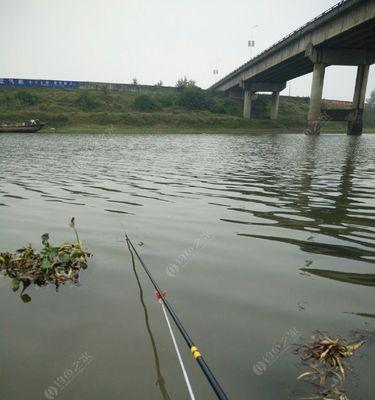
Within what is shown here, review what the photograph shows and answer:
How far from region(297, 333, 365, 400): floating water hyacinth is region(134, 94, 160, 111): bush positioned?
72642 millimetres

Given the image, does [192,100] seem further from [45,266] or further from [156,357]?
[156,357]

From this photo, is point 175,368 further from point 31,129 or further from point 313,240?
point 31,129

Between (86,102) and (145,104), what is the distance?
1184cm

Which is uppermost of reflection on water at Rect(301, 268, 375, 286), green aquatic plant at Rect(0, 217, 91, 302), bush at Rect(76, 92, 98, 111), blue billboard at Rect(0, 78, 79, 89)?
blue billboard at Rect(0, 78, 79, 89)

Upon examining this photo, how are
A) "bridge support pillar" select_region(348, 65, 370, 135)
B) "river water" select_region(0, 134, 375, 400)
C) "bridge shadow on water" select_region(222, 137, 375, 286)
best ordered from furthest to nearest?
"bridge support pillar" select_region(348, 65, 370, 135)
"bridge shadow on water" select_region(222, 137, 375, 286)
"river water" select_region(0, 134, 375, 400)

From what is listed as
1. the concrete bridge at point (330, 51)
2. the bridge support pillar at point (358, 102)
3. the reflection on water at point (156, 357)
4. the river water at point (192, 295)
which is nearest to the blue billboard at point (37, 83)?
the concrete bridge at point (330, 51)

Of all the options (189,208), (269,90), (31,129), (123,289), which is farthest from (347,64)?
(123,289)

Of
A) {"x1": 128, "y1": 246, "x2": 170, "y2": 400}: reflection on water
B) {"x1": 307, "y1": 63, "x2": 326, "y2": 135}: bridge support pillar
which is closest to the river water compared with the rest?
{"x1": 128, "y1": 246, "x2": 170, "y2": 400}: reflection on water

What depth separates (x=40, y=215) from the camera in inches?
298

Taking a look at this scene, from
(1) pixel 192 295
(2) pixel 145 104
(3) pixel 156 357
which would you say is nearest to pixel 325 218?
(1) pixel 192 295

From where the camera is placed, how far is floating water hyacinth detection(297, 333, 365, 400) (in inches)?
99.4

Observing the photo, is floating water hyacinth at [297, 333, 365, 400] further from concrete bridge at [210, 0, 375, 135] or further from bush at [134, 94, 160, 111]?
bush at [134, 94, 160, 111]

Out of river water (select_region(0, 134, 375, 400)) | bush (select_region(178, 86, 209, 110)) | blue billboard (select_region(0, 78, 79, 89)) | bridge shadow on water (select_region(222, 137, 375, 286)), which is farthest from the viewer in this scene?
blue billboard (select_region(0, 78, 79, 89))

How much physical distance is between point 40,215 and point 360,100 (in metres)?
56.9
